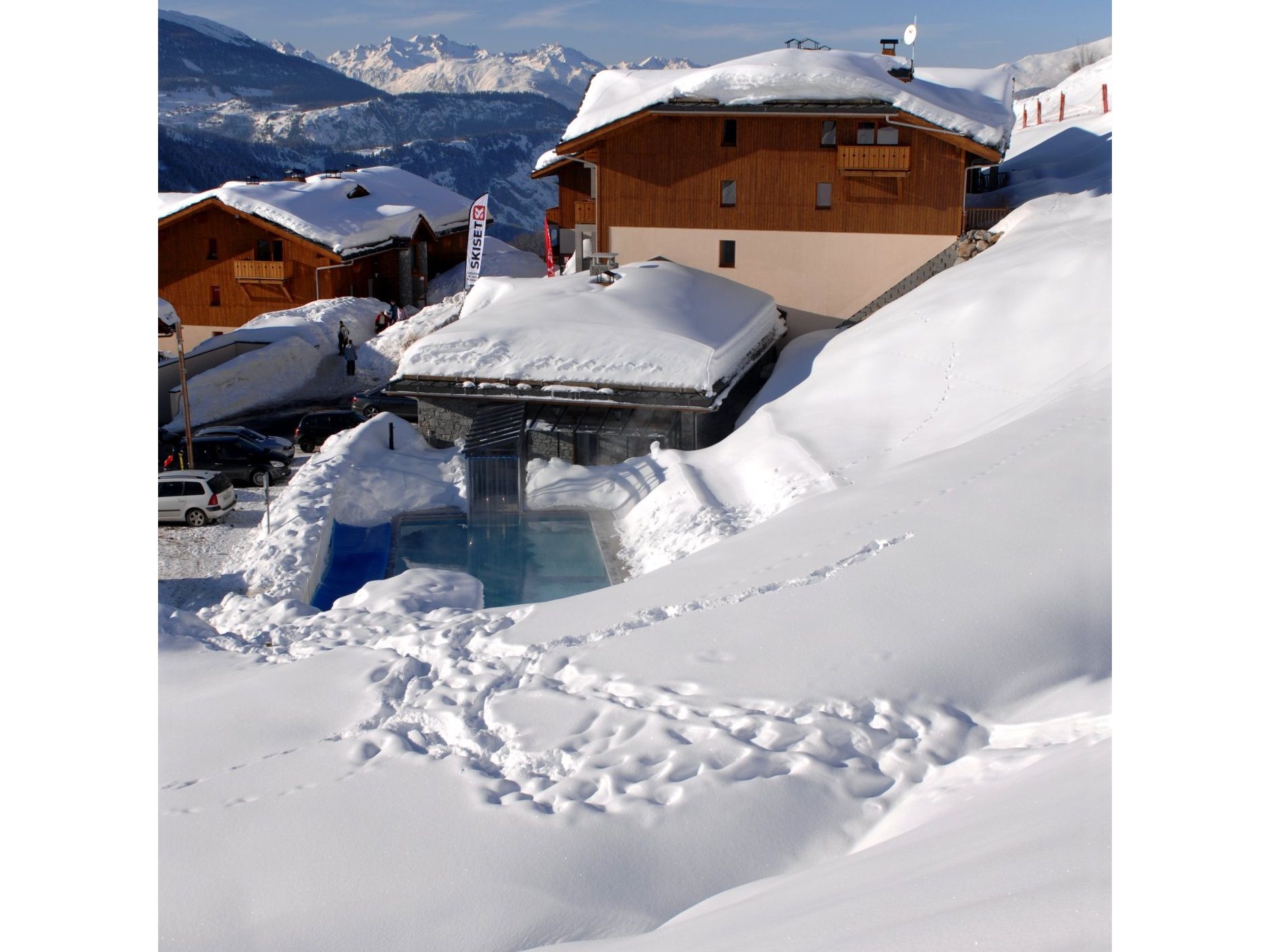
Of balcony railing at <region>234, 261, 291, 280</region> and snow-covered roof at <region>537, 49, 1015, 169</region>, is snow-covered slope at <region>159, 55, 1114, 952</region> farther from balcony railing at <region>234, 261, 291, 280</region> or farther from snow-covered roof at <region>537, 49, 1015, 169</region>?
balcony railing at <region>234, 261, 291, 280</region>

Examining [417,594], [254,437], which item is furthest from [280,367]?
[417,594]

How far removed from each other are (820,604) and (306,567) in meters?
8.07

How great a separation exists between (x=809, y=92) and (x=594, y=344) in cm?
945

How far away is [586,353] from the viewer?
16766 mm

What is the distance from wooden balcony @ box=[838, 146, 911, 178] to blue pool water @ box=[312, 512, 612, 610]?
37.7 feet

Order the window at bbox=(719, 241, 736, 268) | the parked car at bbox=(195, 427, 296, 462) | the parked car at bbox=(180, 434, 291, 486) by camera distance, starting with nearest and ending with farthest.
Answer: the parked car at bbox=(180, 434, 291, 486) < the parked car at bbox=(195, 427, 296, 462) < the window at bbox=(719, 241, 736, 268)

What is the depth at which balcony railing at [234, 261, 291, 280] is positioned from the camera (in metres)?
32.2

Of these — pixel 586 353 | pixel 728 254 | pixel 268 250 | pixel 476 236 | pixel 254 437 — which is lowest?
pixel 254 437

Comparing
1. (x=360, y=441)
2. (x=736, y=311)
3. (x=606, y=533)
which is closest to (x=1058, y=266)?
(x=736, y=311)

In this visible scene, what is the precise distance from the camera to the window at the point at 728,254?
2402cm

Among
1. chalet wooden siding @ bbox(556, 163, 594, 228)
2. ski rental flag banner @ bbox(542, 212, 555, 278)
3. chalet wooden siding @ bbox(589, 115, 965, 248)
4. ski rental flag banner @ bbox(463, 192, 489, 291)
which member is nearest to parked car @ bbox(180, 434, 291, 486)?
chalet wooden siding @ bbox(589, 115, 965, 248)

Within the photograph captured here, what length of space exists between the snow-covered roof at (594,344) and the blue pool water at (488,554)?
2569 millimetres

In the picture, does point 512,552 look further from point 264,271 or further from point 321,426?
point 264,271

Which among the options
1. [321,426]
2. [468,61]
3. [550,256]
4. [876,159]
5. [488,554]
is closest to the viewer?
[488,554]
